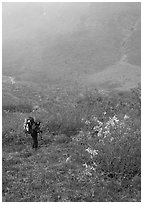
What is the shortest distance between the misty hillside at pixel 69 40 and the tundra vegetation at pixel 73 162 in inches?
1353

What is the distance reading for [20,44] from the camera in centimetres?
8019

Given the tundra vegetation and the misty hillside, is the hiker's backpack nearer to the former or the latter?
the tundra vegetation

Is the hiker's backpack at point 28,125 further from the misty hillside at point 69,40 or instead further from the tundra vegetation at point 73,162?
the misty hillside at point 69,40

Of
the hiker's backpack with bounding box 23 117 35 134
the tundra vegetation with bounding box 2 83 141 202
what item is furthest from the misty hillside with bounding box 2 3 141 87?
the hiker's backpack with bounding box 23 117 35 134

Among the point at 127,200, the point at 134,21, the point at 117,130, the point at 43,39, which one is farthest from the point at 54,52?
the point at 127,200

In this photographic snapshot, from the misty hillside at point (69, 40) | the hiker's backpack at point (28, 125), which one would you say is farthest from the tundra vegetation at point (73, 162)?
the misty hillside at point (69, 40)

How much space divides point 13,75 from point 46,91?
1772 centimetres

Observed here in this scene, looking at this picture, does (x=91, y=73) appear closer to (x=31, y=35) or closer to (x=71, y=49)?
(x=71, y=49)

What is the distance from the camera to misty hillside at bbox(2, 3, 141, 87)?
64250mm

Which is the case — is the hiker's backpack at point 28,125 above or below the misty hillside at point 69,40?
below

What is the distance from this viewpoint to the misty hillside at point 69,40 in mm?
64250

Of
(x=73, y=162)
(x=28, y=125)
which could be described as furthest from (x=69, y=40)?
(x=73, y=162)

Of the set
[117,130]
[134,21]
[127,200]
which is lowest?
[127,200]

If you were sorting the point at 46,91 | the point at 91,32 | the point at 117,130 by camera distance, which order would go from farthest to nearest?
1. the point at 91,32
2. the point at 46,91
3. the point at 117,130
